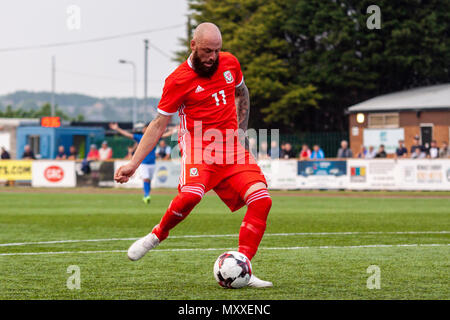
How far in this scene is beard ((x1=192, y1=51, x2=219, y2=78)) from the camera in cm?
750

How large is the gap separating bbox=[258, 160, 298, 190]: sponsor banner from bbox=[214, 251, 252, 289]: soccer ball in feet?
83.9

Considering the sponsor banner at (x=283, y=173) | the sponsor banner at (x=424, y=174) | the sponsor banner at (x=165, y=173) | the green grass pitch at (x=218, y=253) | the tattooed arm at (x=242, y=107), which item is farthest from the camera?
the sponsor banner at (x=165, y=173)

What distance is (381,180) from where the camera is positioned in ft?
103

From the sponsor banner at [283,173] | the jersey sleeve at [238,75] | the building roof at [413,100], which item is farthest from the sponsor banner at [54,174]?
the jersey sleeve at [238,75]

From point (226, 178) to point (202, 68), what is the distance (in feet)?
3.54

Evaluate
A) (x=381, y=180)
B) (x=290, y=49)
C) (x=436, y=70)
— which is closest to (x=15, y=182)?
(x=381, y=180)

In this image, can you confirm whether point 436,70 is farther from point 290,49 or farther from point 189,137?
point 189,137

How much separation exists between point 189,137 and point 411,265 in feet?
9.50

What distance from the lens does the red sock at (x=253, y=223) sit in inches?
301

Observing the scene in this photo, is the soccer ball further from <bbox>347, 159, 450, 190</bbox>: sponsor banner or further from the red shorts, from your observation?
<bbox>347, 159, 450, 190</bbox>: sponsor banner

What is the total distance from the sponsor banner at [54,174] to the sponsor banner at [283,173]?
368 inches

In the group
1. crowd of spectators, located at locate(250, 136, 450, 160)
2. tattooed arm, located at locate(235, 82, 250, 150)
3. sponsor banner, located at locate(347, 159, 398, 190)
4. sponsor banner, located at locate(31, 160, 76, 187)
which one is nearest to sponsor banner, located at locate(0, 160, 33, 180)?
sponsor banner, located at locate(31, 160, 76, 187)

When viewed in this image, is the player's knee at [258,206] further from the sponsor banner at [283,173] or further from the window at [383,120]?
the window at [383,120]

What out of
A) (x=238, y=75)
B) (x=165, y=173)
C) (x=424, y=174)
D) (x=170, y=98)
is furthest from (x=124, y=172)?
(x=165, y=173)
